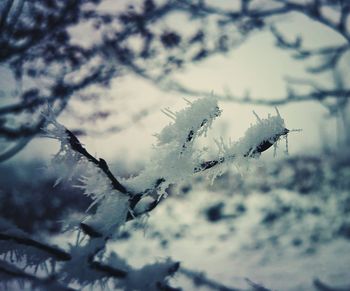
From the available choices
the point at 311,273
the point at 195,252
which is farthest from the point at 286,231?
the point at 195,252

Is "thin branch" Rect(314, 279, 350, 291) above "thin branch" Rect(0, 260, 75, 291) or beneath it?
above

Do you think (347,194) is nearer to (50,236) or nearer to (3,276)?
(50,236)

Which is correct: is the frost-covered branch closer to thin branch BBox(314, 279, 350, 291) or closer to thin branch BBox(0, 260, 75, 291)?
thin branch BBox(0, 260, 75, 291)

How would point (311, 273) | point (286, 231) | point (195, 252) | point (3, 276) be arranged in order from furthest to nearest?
1. point (286, 231)
2. point (195, 252)
3. point (311, 273)
4. point (3, 276)

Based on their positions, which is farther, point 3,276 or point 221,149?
point 3,276

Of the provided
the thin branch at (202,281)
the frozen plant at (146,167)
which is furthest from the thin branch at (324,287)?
the frozen plant at (146,167)

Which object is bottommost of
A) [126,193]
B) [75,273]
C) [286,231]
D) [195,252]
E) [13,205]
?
[75,273]

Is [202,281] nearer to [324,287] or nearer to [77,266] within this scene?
[324,287]

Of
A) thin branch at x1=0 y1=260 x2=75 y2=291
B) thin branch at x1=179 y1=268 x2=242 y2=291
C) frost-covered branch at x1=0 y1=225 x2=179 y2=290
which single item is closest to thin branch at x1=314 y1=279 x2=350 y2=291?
thin branch at x1=179 y1=268 x2=242 y2=291

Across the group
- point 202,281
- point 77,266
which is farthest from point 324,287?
point 77,266

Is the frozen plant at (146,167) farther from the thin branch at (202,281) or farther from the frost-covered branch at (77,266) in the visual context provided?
the thin branch at (202,281)

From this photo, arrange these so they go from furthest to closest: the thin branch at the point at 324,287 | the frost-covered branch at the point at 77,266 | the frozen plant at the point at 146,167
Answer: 1. the thin branch at the point at 324,287
2. the frost-covered branch at the point at 77,266
3. the frozen plant at the point at 146,167
